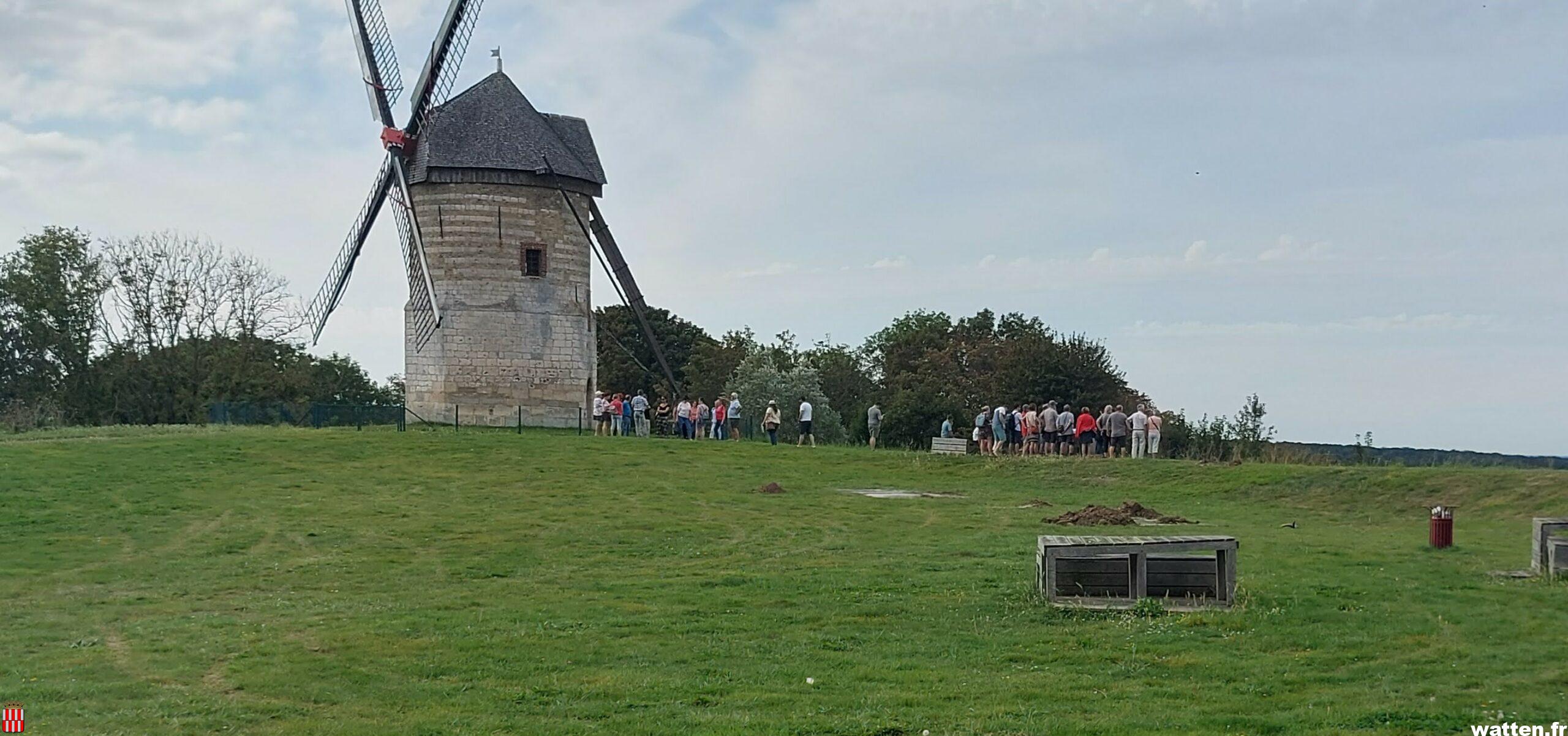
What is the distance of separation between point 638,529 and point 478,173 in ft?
76.6

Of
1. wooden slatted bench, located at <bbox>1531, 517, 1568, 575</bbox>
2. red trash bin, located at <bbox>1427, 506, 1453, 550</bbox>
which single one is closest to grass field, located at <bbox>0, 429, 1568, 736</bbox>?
red trash bin, located at <bbox>1427, 506, 1453, 550</bbox>

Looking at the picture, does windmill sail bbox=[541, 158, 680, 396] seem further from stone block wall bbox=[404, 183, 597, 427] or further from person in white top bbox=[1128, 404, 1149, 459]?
person in white top bbox=[1128, 404, 1149, 459]

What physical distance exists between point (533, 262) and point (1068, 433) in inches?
682

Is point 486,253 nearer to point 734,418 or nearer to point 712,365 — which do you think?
point 734,418

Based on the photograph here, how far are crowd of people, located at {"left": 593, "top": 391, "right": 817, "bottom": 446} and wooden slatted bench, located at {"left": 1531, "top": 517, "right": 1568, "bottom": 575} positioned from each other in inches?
1046

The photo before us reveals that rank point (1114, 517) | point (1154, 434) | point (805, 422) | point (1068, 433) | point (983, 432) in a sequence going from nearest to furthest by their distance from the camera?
1. point (1114, 517)
2. point (1154, 434)
3. point (1068, 433)
4. point (983, 432)
5. point (805, 422)

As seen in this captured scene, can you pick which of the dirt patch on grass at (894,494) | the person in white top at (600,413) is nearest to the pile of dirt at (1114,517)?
the dirt patch on grass at (894,494)

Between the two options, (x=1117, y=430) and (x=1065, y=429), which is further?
(x=1065, y=429)

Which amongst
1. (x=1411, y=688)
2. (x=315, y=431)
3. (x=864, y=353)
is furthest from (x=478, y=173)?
(x=864, y=353)

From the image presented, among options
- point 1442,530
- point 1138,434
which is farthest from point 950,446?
point 1442,530

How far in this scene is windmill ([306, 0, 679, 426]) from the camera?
143 feet

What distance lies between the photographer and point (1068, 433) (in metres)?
37.8

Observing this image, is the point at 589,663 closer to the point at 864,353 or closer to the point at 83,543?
the point at 83,543

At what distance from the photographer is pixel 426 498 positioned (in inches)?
1085
